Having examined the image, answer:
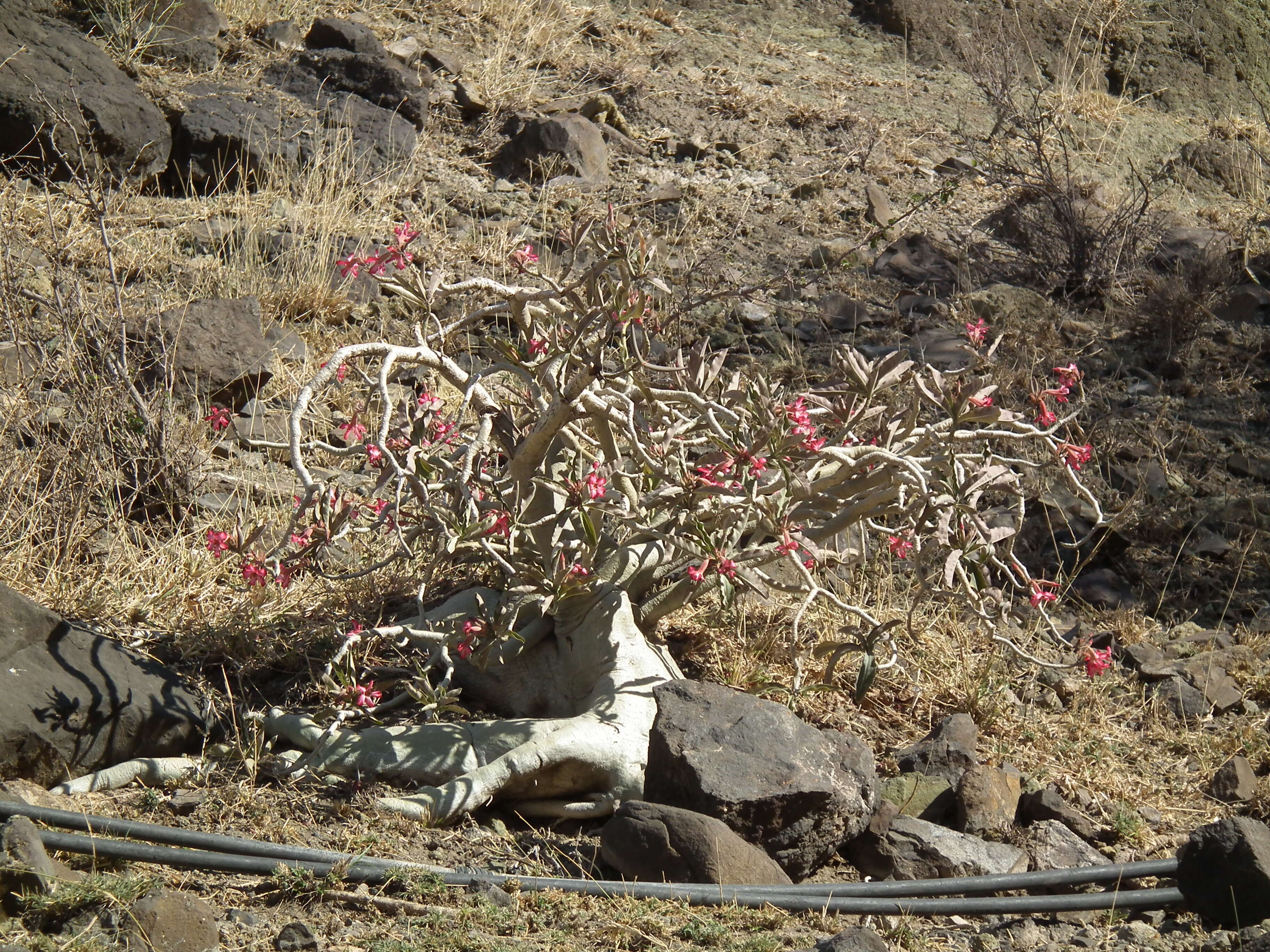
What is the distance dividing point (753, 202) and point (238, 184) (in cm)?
316

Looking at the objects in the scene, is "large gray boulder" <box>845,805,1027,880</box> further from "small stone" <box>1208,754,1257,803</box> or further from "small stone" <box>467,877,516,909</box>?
"small stone" <box>467,877,516,909</box>

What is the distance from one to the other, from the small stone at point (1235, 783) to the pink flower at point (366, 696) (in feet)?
8.50

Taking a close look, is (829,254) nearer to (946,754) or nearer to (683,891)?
(946,754)

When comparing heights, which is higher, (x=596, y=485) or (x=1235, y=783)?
(x=596, y=485)

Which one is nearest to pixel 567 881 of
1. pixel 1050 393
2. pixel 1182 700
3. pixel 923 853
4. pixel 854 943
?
pixel 854 943

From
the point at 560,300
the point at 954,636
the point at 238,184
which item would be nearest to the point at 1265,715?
the point at 954,636

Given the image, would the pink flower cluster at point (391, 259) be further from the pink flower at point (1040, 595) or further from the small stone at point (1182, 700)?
the small stone at point (1182, 700)

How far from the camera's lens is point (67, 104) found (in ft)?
21.5

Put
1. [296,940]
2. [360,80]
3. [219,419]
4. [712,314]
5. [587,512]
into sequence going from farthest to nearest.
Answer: [360,80] → [712,314] → [219,419] → [587,512] → [296,940]

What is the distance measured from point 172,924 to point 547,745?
1.11 metres

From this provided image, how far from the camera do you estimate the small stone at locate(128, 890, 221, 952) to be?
2367mm

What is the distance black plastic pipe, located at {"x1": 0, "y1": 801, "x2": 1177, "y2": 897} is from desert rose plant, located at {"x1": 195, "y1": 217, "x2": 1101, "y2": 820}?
13.7 inches

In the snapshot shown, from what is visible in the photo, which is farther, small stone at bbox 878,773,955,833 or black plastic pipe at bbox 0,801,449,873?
small stone at bbox 878,773,955,833

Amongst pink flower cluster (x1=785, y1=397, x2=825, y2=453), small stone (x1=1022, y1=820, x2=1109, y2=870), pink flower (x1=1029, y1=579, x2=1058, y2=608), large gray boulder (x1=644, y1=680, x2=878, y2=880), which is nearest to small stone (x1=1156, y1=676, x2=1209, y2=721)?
pink flower (x1=1029, y1=579, x2=1058, y2=608)
